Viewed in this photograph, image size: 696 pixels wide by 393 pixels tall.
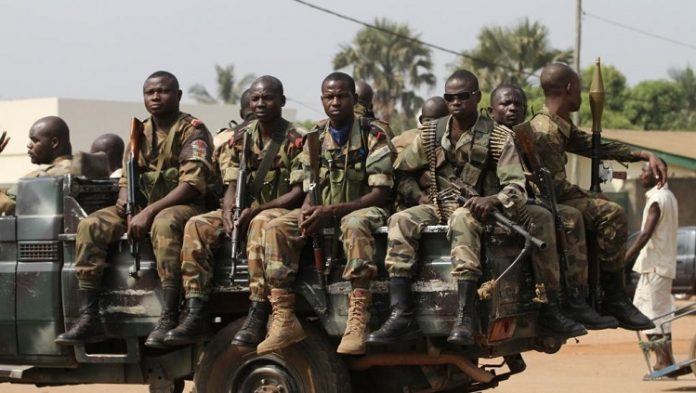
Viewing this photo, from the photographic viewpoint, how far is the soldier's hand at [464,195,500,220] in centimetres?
747

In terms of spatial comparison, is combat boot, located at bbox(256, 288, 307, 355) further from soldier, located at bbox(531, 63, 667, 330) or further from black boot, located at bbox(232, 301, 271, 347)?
soldier, located at bbox(531, 63, 667, 330)

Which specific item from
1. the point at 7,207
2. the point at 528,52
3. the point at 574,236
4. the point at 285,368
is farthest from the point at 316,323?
the point at 528,52

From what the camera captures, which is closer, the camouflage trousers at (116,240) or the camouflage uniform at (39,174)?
the camouflage trousers at (116,240)

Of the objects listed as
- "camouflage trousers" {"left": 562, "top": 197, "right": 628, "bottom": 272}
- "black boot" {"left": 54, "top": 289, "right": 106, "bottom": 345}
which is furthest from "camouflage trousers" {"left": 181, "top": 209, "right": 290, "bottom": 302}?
"camouflage trousers" {"left": 562, "top": 197, "right": 628, "bottom": 272}

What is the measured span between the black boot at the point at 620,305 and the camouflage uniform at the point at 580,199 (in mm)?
81

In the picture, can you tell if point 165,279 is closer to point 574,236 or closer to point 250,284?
point 250,284

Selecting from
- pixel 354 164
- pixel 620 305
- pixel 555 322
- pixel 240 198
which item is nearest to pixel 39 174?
pixel 240 198

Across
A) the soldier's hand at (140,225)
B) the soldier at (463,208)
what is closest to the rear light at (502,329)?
the soldier at (463,208)

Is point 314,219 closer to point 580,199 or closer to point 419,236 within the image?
point 419,236

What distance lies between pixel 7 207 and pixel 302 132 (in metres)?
2.24

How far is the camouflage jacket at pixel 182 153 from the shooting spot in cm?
852

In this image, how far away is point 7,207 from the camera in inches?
367

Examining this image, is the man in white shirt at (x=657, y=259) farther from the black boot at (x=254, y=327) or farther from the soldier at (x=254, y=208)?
the black boot at (x=254, y=327)

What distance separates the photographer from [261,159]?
8.44 metres
